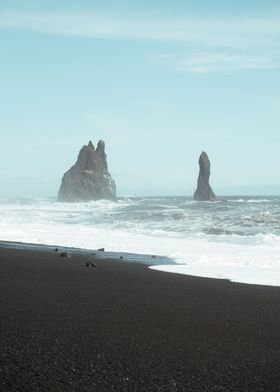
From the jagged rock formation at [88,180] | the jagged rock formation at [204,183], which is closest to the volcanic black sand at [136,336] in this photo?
the jagged rock formation at [204,183]

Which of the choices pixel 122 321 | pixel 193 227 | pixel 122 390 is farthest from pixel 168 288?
pixel 193 227

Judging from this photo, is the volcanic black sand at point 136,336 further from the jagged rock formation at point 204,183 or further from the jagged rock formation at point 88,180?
the jagged rock formation at point 88,180

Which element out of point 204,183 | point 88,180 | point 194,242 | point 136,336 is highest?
point 88,180

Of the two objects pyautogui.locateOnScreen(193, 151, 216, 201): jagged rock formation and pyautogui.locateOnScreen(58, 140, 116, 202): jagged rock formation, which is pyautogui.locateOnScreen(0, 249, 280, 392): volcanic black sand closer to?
pyautogui.locateOnScreen(193, 151, 216, 201): jagged rock formation

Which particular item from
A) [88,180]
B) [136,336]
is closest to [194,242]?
[136,336]

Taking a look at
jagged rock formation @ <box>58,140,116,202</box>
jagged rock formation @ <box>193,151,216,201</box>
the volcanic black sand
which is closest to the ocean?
the volcanic black sand

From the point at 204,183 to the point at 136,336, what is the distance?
96.6m

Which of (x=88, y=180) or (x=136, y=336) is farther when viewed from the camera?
(x=88, y=180)

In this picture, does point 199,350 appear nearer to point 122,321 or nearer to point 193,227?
point 122,321

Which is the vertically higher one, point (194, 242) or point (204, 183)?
point (204, 183)

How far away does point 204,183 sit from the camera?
100500 mm

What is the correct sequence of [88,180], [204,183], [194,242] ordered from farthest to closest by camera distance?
[88,180]
[204,183]
[194,242]

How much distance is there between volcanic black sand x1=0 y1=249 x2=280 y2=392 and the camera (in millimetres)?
3512

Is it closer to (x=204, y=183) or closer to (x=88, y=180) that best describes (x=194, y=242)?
(x=204, y=183)
